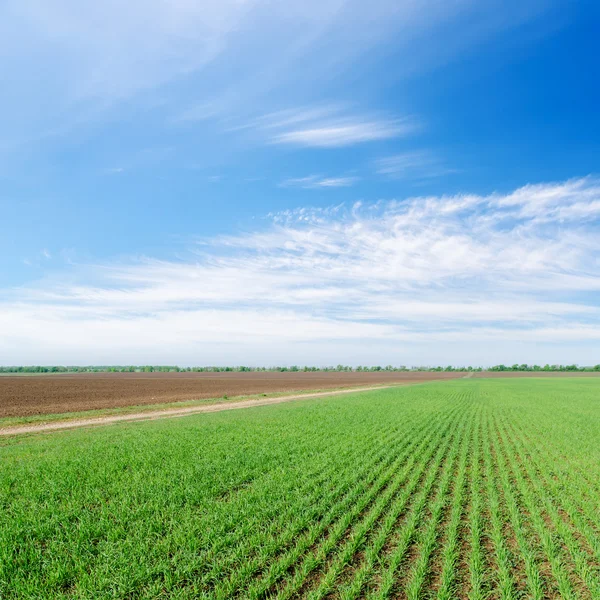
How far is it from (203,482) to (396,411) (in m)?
20.0

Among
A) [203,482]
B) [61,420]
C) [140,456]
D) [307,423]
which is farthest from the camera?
[61,420]

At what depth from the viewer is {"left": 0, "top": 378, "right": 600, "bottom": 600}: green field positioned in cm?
596

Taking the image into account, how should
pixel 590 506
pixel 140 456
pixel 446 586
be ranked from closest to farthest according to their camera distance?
pixel 446 586 → pixel 590 506 → pixel 140 456

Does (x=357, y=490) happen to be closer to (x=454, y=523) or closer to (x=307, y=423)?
(x=454, y=523)

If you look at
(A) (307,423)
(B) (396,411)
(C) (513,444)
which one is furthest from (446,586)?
(B) (396,411)

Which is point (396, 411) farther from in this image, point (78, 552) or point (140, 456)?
point (78, 552)

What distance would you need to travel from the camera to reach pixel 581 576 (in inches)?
253

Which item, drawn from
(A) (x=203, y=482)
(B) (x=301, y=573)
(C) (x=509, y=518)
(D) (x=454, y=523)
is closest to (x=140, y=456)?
(A) (x=203, y=482)

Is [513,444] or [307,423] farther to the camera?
[307,423]

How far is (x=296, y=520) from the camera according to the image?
26.4 feet

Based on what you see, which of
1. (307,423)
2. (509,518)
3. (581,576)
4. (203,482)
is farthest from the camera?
(307,423)

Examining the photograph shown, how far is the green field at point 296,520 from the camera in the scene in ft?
19.5

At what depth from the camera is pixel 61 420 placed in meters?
27.4

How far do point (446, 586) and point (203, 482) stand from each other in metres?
6.73
